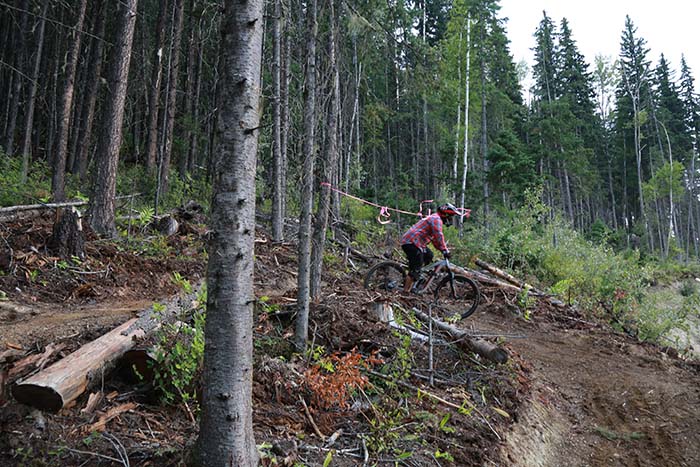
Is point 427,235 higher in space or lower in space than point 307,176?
lower

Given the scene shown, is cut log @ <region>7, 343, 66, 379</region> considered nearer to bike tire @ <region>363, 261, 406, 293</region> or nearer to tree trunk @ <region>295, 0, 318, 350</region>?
tree trunk @ <region>295, 0, 318, 350</region>

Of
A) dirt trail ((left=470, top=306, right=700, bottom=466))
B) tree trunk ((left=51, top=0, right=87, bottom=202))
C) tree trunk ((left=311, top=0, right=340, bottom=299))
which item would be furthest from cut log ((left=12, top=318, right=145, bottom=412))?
tree trunk ((left=51, top=0, right=87, bottom=202))

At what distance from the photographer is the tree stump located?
7.42m

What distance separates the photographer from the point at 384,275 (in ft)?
31.6

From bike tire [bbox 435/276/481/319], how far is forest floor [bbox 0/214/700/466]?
0.44m

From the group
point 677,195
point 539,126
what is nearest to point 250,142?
point 539,126

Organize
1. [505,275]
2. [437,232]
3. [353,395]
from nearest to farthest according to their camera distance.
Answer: [353,395], [437,232], [505,275]

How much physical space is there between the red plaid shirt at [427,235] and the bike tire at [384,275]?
2.24 ft

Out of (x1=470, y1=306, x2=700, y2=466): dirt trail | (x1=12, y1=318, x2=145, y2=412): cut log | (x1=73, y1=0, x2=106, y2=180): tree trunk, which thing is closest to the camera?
(x1=12, y1=318, x2=145, y2=412): cut log

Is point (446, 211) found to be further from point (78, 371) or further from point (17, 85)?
point (17, 85)

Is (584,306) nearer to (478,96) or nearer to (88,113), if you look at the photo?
(88,113)

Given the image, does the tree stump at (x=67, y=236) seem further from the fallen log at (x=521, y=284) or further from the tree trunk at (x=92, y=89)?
the fallen log at (x=521, y=284)

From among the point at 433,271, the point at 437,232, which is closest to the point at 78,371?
the point at 437,232

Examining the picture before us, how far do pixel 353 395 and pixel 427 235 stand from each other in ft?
16.8
